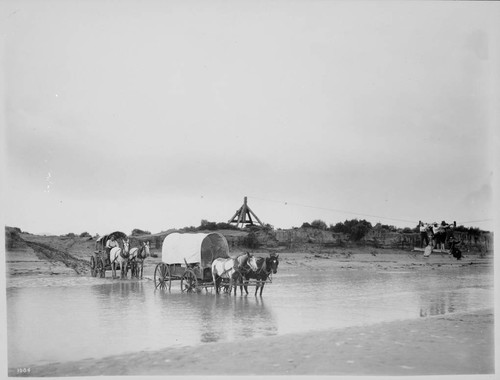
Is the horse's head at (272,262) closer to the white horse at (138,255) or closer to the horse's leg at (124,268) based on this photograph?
the white horse at (138,255)

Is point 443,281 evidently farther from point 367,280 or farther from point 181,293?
point 181,293

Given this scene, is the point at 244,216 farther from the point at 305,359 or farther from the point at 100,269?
the point at 100,269

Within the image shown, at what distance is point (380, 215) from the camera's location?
15781mm

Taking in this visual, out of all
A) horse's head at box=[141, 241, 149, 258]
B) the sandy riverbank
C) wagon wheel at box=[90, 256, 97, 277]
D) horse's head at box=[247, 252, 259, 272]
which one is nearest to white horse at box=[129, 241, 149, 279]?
horse's head at box=[141, 241, 149, 258]

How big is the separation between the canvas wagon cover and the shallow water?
3.22 ft

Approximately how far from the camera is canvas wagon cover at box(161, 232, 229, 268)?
1598 centimetres

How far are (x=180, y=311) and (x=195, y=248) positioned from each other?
124 inches

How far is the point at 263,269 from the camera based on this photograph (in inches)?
605

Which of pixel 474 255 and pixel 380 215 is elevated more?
pixel 380 215

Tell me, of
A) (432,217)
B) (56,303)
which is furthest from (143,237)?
(432,217)

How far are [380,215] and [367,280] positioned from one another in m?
6.05

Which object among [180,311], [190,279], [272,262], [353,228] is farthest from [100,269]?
[180,311]

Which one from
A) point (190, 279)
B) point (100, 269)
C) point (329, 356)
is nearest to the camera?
point (329, 356)

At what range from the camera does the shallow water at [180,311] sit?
34.1ft
